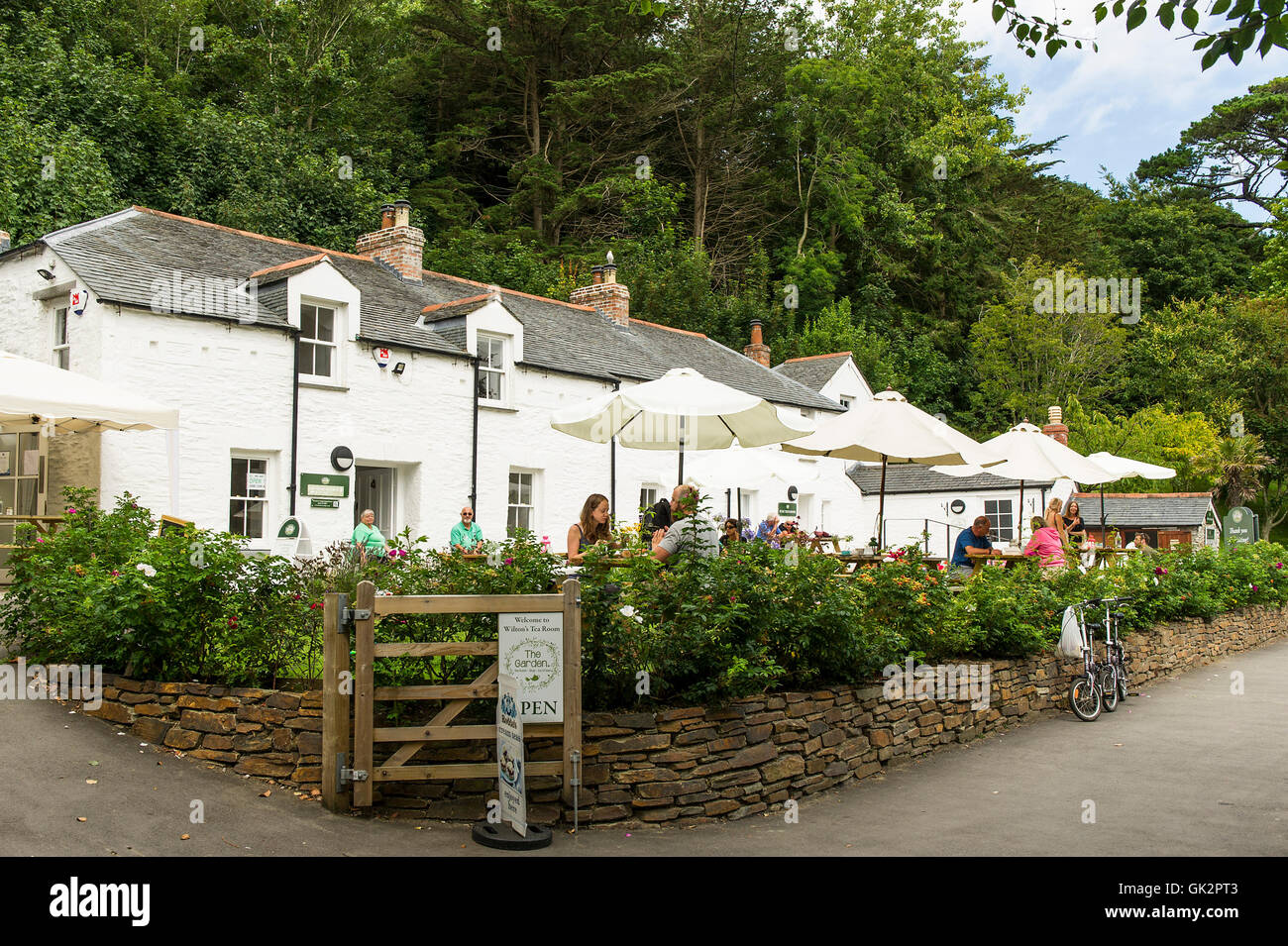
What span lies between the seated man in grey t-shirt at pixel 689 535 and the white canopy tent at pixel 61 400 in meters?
6.14

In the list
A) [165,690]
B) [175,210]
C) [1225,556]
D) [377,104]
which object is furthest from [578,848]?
[377,104]

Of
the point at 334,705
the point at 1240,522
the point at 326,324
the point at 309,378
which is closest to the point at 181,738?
the point at 334,705

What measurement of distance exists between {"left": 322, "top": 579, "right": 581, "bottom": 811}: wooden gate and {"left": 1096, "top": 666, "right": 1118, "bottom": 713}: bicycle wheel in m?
7.53

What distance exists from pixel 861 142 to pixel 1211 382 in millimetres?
17737

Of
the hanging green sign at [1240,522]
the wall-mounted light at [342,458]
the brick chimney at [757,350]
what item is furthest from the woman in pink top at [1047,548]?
the hanging green sign at [1240,522]

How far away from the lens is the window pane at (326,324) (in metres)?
18.2

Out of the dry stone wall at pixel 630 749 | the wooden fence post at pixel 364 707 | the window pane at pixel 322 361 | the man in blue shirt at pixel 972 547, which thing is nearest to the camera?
the wooden fence post at pixel 364 707

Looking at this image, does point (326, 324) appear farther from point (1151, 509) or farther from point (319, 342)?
point (1151, 509)

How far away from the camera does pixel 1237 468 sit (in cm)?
4088

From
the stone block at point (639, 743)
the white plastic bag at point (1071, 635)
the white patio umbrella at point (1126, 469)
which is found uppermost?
the white patio umbrella at point (1126, 469)

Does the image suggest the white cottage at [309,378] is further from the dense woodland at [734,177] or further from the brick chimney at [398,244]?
the dense woodland at [734,177]

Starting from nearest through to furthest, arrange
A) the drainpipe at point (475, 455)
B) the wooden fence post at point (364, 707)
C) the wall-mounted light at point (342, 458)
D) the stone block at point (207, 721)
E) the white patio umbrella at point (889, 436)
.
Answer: the wooden fence post at point (364, 707)
the stone block at point (207, 721)
the white patio umbrella at point (889, 436)
the wall-mounted light at point (342, 458)
the drainpipe at point (475, 455)

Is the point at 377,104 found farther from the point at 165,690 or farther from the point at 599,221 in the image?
the point at 165,690

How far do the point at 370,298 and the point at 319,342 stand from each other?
7.96 feet
